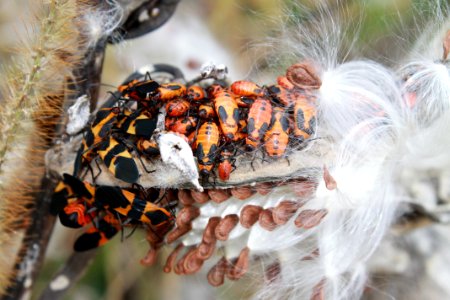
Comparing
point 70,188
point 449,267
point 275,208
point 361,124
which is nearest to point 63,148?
point 70,188

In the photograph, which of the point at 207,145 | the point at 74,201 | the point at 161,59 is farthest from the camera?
the point at 161,59

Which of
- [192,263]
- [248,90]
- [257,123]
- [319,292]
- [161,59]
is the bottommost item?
[319,292]

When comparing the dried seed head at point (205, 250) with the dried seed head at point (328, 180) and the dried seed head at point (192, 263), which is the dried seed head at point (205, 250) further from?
the dried seed head at point (328, 180)

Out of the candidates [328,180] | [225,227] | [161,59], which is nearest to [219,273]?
[225,227]

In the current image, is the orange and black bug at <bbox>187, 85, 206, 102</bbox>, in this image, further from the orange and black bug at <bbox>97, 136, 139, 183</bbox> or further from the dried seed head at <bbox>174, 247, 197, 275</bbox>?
the dried seed head at <bbox>174, 247, 197, 275</bbox>

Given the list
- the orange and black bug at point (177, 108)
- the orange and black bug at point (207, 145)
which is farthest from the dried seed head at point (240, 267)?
the orange and black bug at point (177, 108)

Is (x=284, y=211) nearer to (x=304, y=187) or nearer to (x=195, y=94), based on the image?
(x=304, y=187)
